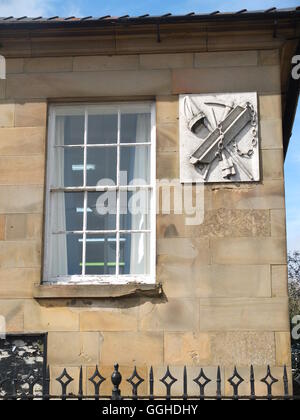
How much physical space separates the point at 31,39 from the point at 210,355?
4294 millimetres

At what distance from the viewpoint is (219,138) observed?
7387 millimetres

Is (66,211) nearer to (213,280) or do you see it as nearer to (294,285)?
(213,280)

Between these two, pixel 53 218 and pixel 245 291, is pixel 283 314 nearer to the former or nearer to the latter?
pixel 245 291

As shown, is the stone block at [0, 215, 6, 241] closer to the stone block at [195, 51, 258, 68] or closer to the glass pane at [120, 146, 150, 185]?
the glass pane at [120, 146, 150, 185]

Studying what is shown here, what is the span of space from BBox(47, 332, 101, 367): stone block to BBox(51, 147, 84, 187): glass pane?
1788 mm

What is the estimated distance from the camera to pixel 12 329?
718 cm

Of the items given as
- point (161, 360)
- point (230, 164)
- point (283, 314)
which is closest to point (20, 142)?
point (230, 164)

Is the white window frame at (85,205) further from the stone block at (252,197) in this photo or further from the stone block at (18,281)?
the stone block at (252,197)

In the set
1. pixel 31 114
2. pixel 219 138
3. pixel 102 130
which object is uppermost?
pixel 31 114

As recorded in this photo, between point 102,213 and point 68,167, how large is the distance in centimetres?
73

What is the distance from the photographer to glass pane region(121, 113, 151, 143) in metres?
7.73

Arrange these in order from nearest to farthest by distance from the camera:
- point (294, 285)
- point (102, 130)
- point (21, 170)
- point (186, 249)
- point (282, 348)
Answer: point (282, 348), point (186, 249), point (21, 170), point (102, 130), point (294, 285)

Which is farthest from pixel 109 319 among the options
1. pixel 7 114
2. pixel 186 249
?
pixel 7 114

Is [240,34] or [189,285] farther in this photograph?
[240,34]
